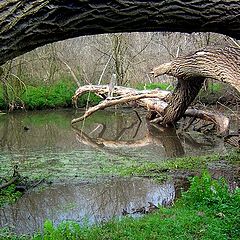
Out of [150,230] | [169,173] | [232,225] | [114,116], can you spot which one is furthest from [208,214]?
[114,116]

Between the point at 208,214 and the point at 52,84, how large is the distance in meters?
18.4

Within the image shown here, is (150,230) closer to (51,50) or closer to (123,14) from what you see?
(123,14)

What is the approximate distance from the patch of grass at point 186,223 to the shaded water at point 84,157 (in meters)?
0.97

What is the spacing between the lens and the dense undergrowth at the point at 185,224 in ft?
15.6

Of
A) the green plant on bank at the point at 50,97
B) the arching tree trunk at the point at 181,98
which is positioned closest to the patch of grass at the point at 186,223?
→ the arching tree trunk at the point at 181,98

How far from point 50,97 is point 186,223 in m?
18.4

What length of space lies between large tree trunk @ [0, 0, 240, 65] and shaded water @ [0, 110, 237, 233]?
3.62 meters

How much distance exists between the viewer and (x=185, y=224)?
508cm

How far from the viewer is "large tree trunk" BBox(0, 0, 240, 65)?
2611mm

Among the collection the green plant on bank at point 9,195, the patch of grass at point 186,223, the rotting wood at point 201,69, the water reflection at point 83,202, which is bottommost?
the water reflection at point 83,202

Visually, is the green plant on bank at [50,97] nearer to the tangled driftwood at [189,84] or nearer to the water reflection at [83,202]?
the tangled driftwood at [189,84]

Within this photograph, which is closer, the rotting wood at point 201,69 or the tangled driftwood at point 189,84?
the rotting wood at point 201,69

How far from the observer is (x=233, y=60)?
22.8ft

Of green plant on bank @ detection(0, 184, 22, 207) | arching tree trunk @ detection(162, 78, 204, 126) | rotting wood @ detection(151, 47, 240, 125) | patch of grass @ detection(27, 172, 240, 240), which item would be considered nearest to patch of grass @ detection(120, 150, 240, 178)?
rotting wood @ detection(151, 47, 240, 125)
